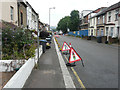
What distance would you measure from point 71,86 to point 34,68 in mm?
2524

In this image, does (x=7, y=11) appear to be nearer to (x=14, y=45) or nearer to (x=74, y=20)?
(x=14, y=45)

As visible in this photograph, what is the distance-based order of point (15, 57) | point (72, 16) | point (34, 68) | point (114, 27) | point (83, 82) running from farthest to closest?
point (72, 16) < point (114, 27) < point (34, 68) < point (15, 57) < point (83, 82)

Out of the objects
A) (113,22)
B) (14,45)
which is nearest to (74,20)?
(113,22)

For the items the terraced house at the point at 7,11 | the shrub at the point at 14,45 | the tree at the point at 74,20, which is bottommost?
the shrub at the point at 14,45

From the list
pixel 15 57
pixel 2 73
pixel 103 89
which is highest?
pixel 15 57

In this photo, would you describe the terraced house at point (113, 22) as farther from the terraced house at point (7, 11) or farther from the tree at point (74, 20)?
the tree at point (74, 20)

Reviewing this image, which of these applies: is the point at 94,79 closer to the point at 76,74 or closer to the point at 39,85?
the point at 76,74

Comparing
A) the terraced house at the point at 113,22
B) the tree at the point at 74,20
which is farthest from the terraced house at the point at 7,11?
the tree at the point at 74,20

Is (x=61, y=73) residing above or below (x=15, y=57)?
below

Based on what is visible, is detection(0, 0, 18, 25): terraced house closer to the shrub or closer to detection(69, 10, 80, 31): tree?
the shrub

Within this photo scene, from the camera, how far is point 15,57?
17.7 feet

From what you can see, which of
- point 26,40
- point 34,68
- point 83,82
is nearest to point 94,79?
point 83,82

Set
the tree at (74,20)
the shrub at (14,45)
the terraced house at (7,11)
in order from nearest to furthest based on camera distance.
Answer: the shrub at (14,45) → the terraced house at (7,11) → the tree at (74,20)

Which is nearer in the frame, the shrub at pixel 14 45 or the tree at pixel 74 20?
the shrub at pixel 14 45
